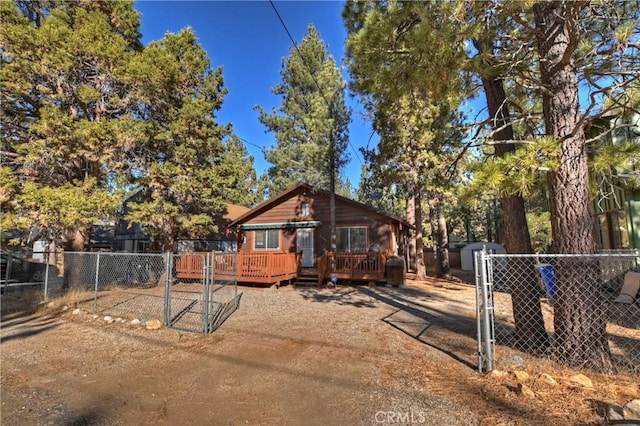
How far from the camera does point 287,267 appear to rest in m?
13.1

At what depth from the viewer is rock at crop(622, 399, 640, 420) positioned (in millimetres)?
2480

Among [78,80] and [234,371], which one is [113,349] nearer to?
[234,371]

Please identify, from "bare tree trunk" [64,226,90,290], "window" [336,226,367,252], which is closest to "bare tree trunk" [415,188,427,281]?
"window" [336,226,367,252]

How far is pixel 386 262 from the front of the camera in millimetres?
12398

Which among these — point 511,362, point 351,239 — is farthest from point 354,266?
point 511,362

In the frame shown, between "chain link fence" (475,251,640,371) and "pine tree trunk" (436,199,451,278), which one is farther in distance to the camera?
"pine tree trunk" (436,199,451,278)

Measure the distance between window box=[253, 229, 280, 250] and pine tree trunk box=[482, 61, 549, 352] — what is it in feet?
41.2

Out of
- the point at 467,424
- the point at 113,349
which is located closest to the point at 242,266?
the point at 113,349

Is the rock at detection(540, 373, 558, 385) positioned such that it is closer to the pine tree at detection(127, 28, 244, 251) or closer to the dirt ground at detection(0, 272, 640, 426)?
the dirt ground at detection(0, 272, 640, 426)

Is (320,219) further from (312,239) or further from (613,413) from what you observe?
(613,413)

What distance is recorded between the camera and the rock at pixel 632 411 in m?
2.48

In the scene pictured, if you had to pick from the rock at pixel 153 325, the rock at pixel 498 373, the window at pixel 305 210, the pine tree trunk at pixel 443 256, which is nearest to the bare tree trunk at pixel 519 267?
the rock at pixel 498 373

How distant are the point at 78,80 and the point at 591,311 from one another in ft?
45.8

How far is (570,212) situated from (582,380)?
1877mm
